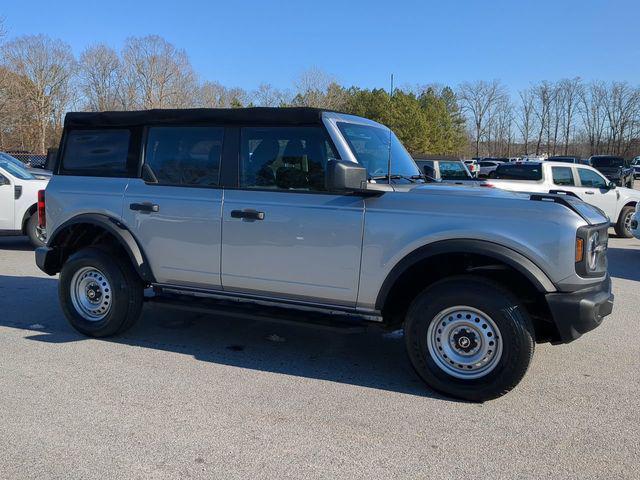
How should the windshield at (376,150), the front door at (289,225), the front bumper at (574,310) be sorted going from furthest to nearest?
the windshield at (376,150)
the front door at (289,225)
the front bumper at (574,310)

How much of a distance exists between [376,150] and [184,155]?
1701 millimetres

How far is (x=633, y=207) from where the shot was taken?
44.8ft

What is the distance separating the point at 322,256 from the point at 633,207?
468 inches

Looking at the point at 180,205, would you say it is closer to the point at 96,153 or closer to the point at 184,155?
the point at 184,155

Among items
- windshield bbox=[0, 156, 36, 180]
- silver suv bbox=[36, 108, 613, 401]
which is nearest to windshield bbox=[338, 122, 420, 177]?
silver suv bbox=[36, 108, 613, 401]

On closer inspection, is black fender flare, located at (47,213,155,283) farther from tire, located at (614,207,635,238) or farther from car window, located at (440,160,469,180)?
car window, located at (440,160,469,180)

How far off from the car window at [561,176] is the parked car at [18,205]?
10962mm

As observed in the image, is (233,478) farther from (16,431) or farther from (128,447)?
(16,431)

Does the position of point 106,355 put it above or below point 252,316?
below

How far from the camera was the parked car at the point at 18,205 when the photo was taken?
10.4 m

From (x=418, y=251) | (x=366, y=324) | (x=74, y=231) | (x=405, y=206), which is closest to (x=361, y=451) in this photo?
(x=366, y=324)

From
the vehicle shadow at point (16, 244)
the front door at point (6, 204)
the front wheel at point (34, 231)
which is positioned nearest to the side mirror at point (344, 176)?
the front wheel at point (34, 231)

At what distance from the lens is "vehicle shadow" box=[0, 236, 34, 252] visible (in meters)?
11.1

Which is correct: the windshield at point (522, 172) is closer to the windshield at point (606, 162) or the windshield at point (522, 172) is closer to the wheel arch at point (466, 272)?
the wheel arch at point (466, 272)
